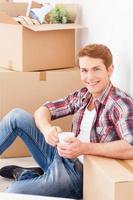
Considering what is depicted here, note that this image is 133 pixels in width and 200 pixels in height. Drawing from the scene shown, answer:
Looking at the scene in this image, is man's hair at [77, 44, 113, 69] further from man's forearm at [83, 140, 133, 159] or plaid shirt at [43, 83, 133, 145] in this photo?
man's forearm at [83, 140, 133, 159]

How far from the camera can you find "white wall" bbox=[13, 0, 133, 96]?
2520 millimetres

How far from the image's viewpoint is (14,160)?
309cm

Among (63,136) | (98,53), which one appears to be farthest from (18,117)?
(98,53)

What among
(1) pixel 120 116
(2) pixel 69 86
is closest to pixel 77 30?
(2) pixel 69 86

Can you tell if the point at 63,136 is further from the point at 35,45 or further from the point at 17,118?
the point at 35,45

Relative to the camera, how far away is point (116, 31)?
2682 mm

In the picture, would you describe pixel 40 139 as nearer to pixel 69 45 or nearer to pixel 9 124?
pixel 9 124

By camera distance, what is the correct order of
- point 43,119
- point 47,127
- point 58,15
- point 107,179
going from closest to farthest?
point 107,179 → point 47,127 → point 43,119 → point 58,15

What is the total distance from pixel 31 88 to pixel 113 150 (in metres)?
1.15

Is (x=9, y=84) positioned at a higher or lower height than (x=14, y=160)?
higher

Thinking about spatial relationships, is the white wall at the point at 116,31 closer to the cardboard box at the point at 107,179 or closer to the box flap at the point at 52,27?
the box flap at the point at 52,27

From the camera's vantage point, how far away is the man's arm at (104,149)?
204 cm

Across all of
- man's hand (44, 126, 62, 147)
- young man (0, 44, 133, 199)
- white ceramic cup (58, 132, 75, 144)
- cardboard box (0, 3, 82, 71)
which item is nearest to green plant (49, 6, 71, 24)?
cardboard box (0, 3, 82, 71)

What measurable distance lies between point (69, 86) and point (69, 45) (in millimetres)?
285
